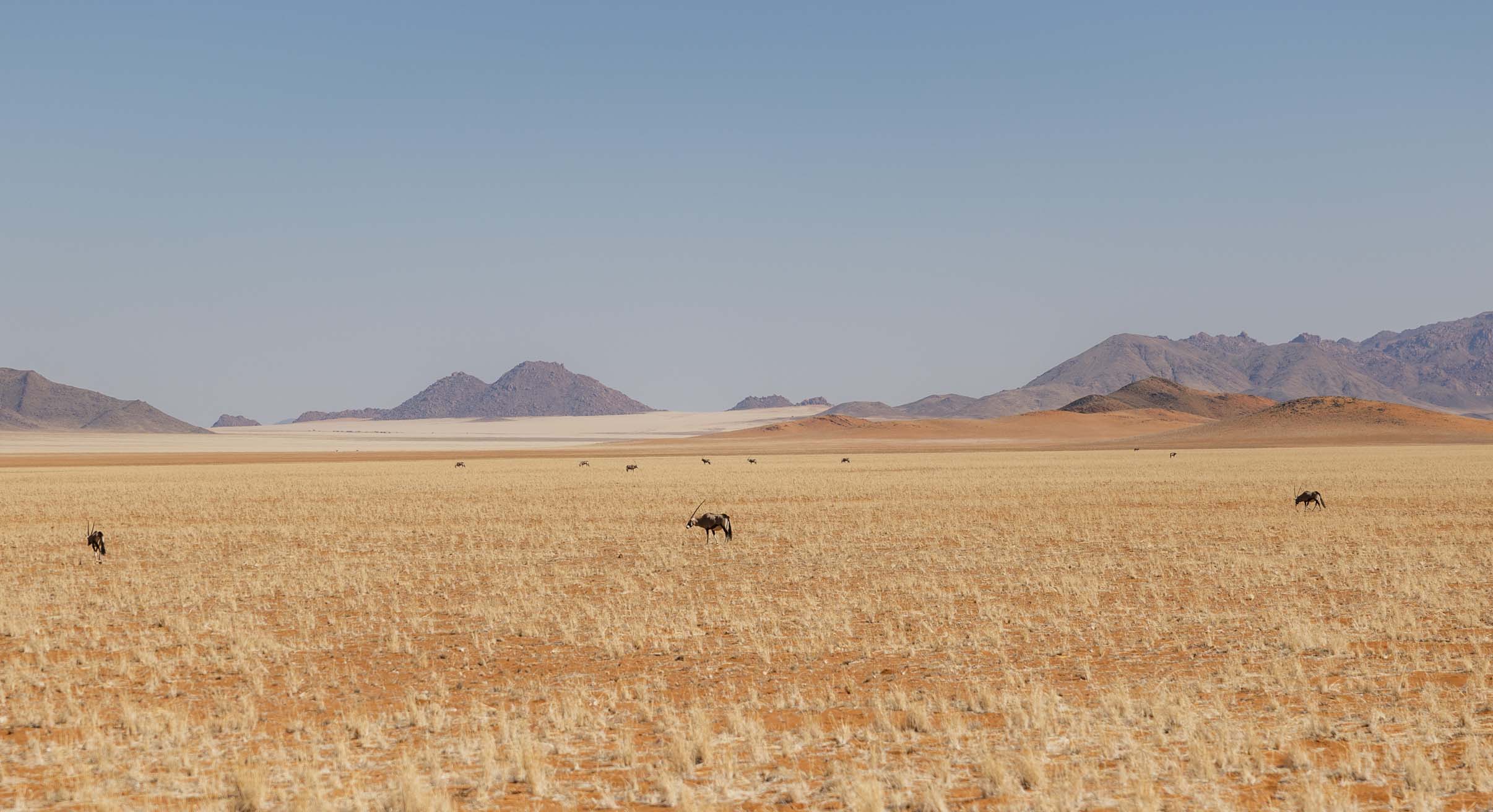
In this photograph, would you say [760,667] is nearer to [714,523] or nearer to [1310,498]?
[714,523]

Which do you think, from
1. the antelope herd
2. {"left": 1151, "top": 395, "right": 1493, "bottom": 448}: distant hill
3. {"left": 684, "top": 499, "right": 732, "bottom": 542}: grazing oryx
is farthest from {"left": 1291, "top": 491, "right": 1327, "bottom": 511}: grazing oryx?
{"left": 1151, "top": 395, "right": 1493, "bottom": 448}: distant hill

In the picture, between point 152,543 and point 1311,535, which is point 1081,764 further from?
point 152,543

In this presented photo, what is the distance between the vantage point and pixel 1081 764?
8.88 m

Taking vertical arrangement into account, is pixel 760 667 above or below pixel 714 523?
below

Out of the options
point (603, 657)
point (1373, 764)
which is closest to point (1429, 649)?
point (1373, 764)

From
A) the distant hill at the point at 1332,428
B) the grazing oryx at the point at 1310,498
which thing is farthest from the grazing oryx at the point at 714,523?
the distant hill at the point at 1332,428

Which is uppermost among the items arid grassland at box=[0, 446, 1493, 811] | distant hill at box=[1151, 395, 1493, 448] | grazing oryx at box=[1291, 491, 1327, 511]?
distant hill at box=[1151, 395, 1493, 448]

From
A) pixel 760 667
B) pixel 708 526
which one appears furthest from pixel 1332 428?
pixel 760 667

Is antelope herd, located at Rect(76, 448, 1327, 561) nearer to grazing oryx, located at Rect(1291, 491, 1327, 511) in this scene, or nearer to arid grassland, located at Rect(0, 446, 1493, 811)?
grazing oryx, located at Rect(1291, 491, 1327, 511)

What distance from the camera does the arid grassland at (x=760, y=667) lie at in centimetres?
861

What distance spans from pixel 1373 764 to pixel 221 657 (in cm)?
1183

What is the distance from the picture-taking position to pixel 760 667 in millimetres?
12812

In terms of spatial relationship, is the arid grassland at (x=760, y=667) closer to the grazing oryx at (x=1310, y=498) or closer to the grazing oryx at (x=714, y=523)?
the grazing oryx at (x=714, y=523)

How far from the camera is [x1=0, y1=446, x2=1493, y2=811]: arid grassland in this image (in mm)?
8609
